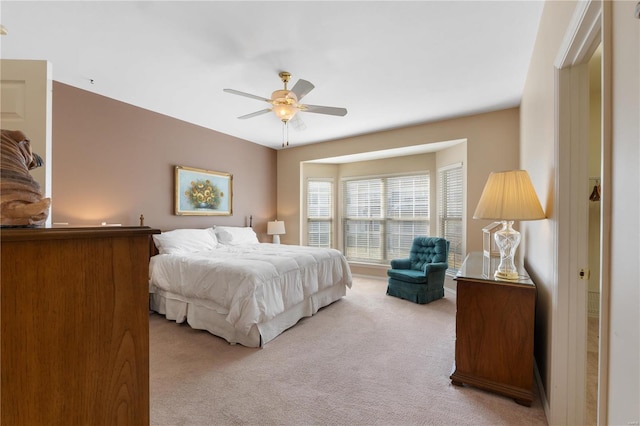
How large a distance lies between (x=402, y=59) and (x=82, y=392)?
3040 millimetres

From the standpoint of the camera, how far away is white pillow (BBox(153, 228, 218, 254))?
3.63 meters

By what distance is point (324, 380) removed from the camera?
212 centimetres

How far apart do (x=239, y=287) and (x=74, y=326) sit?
1.96 m

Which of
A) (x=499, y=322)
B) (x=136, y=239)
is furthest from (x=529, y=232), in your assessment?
(x=136, y=239)

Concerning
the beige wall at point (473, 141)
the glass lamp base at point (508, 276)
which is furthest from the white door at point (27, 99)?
the beige wall at point (473, 141)

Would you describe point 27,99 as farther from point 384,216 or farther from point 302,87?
point 384,216

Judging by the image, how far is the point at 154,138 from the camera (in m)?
3.97

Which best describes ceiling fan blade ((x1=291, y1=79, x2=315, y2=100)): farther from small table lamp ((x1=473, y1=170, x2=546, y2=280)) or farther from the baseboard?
the baseboard

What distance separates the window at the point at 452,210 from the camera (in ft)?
14.7

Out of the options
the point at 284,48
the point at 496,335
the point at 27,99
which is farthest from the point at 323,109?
the point at 496,335

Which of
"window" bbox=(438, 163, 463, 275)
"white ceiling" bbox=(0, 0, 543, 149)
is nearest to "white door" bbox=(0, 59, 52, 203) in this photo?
"white ceiling" bbox=(0, 0, 543, 149)

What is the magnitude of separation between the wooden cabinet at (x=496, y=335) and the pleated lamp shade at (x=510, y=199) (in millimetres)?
465

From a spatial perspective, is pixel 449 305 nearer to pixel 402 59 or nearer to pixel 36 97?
pixel 402 59

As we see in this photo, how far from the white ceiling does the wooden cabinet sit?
6.41 ft
